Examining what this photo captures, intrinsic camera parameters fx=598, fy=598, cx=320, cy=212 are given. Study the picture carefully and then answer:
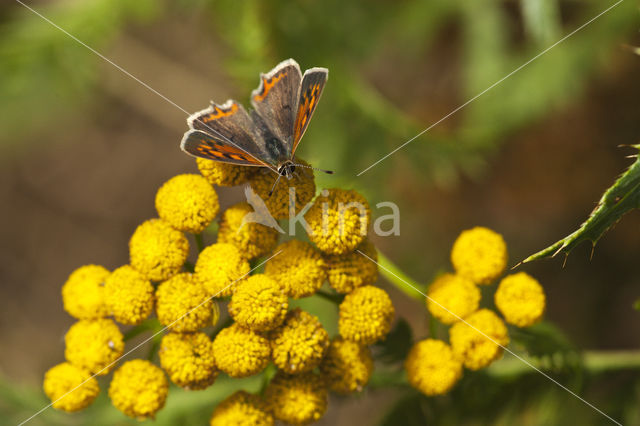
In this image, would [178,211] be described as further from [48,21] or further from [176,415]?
[48,21]

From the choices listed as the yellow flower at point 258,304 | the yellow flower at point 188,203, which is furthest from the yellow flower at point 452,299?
the yellow flower at point 188,203

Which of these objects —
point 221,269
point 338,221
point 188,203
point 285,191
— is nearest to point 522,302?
point 338,221

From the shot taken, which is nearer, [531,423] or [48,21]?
[531,423]

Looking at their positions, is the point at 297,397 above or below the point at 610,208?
below

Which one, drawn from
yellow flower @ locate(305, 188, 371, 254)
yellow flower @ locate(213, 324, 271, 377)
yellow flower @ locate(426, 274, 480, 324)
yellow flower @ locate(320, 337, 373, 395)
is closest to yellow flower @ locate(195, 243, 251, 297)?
yellow flower @ locate(213, 324, 271, 377)

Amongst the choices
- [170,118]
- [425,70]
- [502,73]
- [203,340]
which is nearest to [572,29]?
[502,73]

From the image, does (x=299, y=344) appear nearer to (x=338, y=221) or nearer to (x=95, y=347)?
(x=338, y=221)

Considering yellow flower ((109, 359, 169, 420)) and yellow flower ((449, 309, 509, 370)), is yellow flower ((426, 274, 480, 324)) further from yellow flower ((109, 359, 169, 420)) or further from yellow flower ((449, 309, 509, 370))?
yellow flower ((109, 359, 169, 420))
